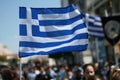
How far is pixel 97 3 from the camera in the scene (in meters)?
51.1

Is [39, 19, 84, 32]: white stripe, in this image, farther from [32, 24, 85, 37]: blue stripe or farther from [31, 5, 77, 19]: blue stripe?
[31, 5, 77, 19]: blue stripe

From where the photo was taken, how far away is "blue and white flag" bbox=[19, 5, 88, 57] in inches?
372

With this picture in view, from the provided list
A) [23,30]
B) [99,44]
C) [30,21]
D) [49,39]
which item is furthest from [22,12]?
[99,44]

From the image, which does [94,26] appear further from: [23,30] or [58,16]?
[23,30]

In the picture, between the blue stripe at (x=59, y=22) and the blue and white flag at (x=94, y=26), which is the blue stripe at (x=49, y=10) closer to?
the blue stripe at (x=59, y=22)

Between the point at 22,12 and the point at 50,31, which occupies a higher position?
the point at 22,12

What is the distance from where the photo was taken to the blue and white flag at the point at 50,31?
9.45m

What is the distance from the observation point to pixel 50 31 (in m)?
9.91

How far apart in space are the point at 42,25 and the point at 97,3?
137 feet

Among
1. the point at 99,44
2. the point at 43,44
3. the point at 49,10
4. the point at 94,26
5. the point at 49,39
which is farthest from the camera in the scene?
the point at 99,44

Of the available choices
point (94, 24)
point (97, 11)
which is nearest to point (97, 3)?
point (97, 11)

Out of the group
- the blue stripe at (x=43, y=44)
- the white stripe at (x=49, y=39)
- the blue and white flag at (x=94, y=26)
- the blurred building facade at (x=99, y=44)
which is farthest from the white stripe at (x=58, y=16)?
the blurred building facade at (x=99, y=44)

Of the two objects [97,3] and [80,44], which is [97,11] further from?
[80,44]

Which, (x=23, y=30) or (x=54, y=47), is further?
(x=54, y=47)
